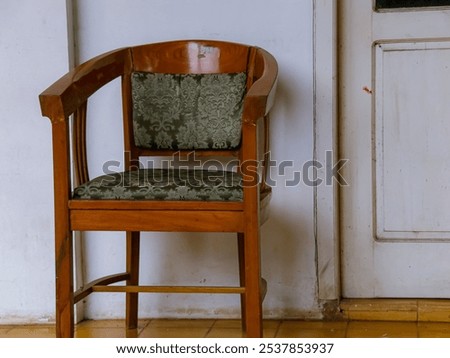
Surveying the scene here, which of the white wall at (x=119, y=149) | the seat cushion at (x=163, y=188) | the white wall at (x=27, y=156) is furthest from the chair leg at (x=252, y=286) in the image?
the white wall at (x=27, y=156)

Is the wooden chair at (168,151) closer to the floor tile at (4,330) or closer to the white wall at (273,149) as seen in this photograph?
the white wall at (273,149)

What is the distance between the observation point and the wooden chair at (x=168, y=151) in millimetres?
2387

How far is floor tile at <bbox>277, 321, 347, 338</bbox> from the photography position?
2.90 metres

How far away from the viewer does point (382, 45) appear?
3.05 m

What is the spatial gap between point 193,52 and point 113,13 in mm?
393

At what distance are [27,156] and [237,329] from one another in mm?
924

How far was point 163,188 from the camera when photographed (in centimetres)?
242

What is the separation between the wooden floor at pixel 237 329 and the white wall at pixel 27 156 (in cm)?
13

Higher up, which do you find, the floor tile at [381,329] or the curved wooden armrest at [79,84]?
the curved wooden armrest at [79,84]

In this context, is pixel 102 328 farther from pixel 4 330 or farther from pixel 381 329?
pixel 381 329

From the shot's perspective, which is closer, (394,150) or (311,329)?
(311,329)

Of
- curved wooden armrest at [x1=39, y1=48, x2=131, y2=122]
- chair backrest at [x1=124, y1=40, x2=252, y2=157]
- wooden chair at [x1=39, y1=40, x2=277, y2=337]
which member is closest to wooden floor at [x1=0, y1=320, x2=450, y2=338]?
wooden chair at [x1=39, y1=40, x2=277, y2=337]

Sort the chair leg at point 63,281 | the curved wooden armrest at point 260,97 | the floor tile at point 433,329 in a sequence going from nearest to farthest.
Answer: the curved wooden armrest at point 260,97 < the chair leg at point 63,281 < the floor tile at point 433,329

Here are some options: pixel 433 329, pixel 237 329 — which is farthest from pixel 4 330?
pixel 433 329
